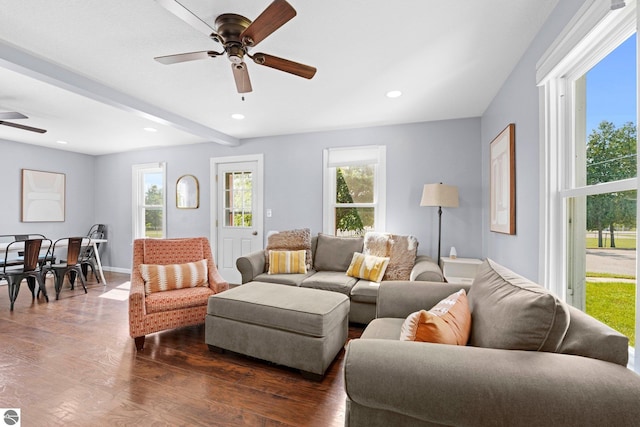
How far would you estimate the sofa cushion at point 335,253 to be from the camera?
353cm

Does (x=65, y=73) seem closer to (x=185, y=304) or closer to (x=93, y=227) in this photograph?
(x=185, y=304)

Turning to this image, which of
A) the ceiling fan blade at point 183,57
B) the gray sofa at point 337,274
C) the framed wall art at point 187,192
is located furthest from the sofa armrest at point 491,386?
the framed wall art at point 187,192

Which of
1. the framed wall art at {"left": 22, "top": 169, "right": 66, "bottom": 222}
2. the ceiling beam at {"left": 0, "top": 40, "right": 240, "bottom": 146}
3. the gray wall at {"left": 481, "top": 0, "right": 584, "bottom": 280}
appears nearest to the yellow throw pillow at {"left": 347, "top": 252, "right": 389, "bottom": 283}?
the gray wall at {"left": 481, "top": 0, "right": 584, "bottom": 280}

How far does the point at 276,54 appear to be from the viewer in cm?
224

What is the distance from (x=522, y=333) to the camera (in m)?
1.03

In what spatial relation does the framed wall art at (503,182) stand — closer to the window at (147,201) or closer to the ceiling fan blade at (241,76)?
the ceiling fan blade at (241,76)

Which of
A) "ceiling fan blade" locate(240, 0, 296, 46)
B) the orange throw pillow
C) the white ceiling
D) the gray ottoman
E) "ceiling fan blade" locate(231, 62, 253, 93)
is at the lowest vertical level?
the gray ottoman

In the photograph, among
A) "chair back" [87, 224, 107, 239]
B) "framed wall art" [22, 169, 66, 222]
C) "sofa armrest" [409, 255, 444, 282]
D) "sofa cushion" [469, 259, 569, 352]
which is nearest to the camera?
"sofa cushion" [469, 259, 569, 352]

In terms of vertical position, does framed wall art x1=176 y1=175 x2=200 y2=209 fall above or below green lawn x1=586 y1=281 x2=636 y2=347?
above

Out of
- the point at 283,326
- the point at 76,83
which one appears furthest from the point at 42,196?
the point at 283,326

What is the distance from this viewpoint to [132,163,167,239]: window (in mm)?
5462

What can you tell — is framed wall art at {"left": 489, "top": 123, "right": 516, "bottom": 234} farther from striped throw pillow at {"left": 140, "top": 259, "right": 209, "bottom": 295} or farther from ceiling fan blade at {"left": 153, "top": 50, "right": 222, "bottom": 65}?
striped throw pillow at {"left": 140, "top": 259, "right": 209, "bottom": 295}

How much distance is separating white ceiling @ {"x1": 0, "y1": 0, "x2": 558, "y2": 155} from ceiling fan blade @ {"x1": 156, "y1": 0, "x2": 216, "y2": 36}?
132 millimetres

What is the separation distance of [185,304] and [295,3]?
2501mm
